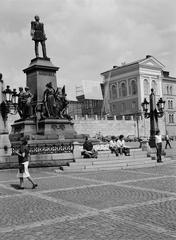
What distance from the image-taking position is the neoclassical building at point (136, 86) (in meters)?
87.6

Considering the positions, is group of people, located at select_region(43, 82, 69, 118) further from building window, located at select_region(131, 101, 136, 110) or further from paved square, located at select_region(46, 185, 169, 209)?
building window, located at select_region(131, 101, 136, 110)

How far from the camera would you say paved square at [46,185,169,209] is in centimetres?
835

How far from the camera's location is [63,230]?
6102mm

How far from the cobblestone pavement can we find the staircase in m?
3.99

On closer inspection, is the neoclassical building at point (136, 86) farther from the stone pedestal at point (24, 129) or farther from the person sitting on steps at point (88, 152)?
the person sitting on steps at point (88, 152)

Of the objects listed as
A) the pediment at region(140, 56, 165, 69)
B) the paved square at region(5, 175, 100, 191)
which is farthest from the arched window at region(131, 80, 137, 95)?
the paved square at region(5, 175, 100, 191)

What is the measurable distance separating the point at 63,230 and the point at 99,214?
125 centimetres

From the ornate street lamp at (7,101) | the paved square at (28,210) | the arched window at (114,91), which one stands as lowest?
the paved square at (28,210)

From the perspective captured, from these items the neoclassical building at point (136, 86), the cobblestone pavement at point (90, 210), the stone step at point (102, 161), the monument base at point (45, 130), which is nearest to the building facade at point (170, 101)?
the neoclassical building at point (136, 86)

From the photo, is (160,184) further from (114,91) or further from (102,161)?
(114,91)

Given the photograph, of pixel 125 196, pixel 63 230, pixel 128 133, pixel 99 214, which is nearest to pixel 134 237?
pixel 63 230

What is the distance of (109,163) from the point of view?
55.8ft

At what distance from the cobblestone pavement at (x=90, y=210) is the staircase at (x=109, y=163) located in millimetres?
3993

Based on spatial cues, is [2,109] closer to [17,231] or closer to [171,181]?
[171,181]
